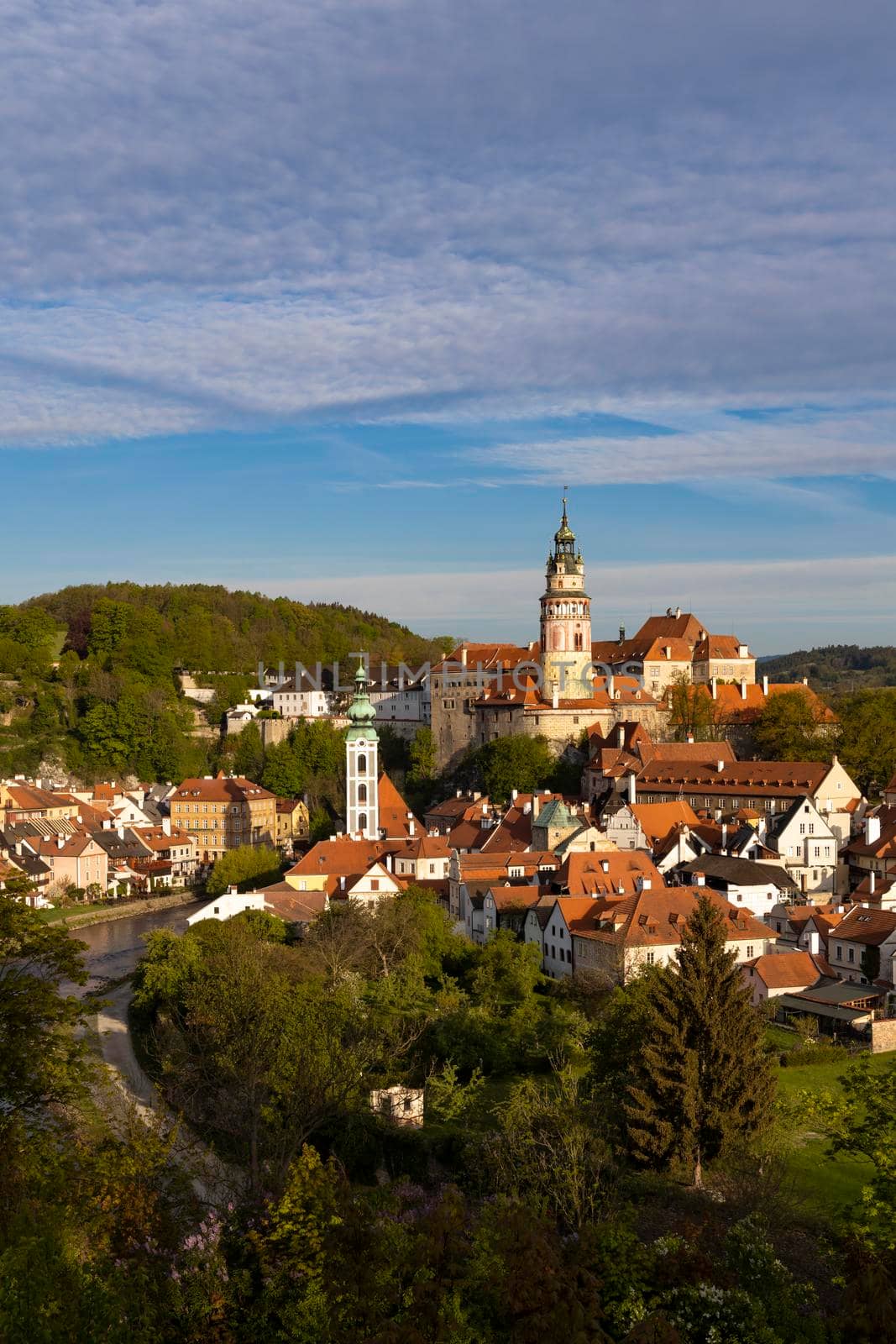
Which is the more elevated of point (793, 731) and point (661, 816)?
point (793, 731)

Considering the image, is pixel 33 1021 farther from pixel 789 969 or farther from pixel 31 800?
pixel 31 800

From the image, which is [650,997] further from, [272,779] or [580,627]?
[272,779]

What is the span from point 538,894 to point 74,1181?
22187 mm

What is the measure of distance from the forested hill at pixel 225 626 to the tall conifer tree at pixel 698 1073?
193ft

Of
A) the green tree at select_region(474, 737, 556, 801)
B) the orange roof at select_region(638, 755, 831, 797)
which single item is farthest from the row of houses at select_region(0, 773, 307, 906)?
the orange roof at select_region(638, 755, 831, 797)

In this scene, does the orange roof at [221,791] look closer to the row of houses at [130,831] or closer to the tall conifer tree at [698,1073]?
the row of houses at [130,831]

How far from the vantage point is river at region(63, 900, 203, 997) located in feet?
112

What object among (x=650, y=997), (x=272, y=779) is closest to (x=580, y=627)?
(x=272, y=779)

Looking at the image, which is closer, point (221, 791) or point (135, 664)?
point (221, 791)

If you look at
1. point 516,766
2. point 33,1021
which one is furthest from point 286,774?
point 33,1021

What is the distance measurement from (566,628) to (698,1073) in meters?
40.6

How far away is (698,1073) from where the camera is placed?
17953 mm

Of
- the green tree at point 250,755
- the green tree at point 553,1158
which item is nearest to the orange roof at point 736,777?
the green tree at point 250,755

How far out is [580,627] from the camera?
58031 millimetres
